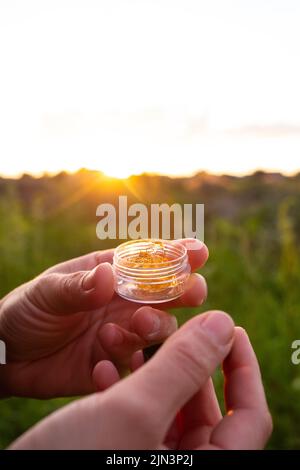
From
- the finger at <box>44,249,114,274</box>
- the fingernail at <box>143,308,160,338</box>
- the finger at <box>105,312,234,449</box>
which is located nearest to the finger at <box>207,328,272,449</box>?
the finger at <box>105,312,234,449</box>

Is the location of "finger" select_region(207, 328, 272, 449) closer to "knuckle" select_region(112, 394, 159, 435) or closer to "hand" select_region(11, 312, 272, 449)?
"hand" select_region(11, 312, 272, 449)

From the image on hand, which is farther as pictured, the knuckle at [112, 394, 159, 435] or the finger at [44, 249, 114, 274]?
the finger at [44, 249, 114, 274]

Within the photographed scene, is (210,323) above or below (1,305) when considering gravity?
above

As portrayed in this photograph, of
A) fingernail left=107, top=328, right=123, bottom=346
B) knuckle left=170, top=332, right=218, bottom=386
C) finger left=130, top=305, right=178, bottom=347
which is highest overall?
knuckle left=170, top=332, right=218, bottom=386

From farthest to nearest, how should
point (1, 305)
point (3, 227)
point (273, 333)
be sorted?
1. point (3, 227)
2. point (273, 333)
3. point (1, 305)

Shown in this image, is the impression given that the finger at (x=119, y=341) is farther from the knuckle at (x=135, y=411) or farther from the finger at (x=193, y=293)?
the knuckle at (x=135, y=411)
